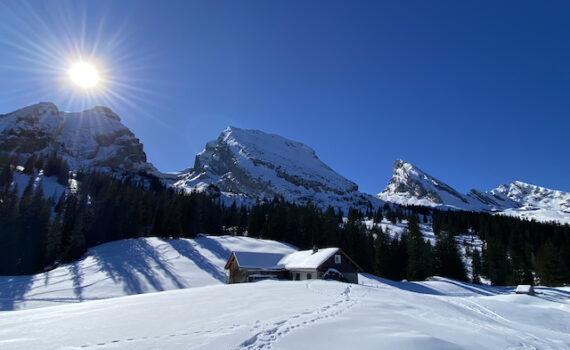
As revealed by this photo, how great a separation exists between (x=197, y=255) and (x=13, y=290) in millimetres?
23280

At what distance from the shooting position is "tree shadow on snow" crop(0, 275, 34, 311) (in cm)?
2749

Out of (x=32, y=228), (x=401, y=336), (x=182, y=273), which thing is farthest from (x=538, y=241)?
(x=32, y=228)

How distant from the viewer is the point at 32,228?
50.0 meters

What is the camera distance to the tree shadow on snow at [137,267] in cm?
3541

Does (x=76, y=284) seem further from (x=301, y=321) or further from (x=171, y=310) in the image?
(x=301, y=321)

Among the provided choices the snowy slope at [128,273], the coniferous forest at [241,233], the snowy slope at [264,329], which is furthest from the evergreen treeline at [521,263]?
the snowy slope at [264,329]

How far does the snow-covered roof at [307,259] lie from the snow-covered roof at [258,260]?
1042 mm

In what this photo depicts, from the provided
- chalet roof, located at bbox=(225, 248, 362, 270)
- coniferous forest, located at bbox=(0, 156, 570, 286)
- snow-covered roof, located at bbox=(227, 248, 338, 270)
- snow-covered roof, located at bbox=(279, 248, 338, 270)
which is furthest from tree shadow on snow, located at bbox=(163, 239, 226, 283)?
snow-covered roof, located at bbox=(279, 248, 338, 270)

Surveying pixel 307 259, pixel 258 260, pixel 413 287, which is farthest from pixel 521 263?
pixel 258 260

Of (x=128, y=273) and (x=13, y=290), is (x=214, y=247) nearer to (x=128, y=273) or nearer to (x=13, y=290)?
(x=128, y=273)

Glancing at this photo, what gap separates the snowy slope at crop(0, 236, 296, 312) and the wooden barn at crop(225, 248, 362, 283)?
5036mm

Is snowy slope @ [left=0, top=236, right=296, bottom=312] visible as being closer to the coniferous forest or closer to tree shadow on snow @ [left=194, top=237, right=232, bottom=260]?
tree shadow on snow @ [left=194, top=237, right=232, bottom=260]

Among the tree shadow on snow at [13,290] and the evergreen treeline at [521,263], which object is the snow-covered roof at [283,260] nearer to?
the tree shadow on snow at [13,290]

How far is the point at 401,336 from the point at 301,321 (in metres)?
3.29
